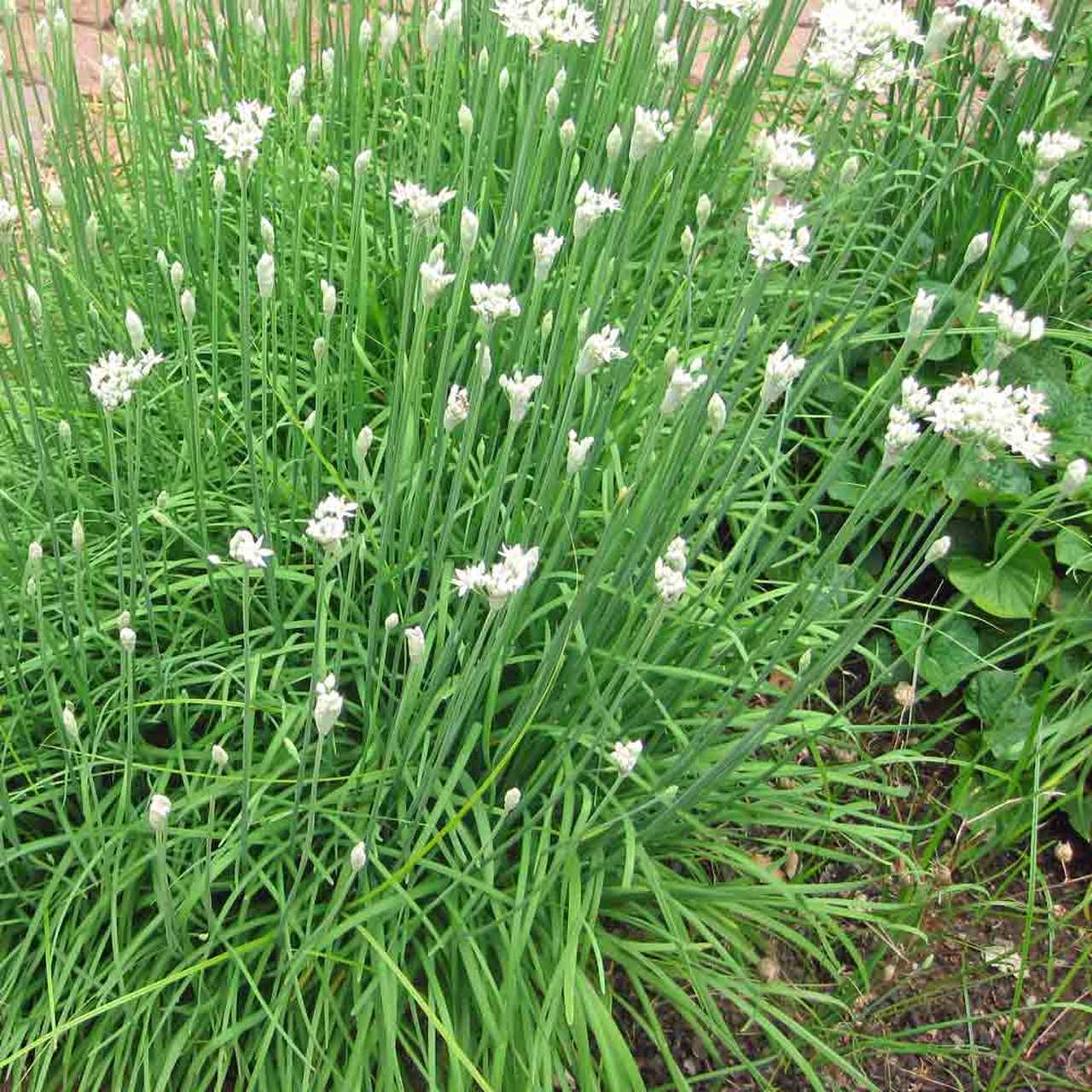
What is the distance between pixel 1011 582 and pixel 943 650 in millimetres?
239

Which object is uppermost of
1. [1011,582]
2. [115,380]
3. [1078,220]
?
[1078,220]

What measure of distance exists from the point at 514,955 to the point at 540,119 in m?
2.07

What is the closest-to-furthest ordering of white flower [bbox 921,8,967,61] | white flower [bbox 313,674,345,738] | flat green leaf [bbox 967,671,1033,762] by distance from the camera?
white flower [bbox 313,674,345,738] < white flower [bbox 921,8,967,61] < flat green leaf [bbox 967,671,1033,762]

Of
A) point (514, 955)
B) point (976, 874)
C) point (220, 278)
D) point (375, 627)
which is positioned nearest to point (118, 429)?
point (220, 278)

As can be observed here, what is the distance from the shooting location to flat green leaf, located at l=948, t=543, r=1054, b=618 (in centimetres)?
291

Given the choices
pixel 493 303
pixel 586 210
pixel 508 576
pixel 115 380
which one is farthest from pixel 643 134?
pixel 115 380

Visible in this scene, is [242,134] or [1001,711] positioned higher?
[242,134]

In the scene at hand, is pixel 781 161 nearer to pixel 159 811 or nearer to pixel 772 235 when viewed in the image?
pixel 772 235

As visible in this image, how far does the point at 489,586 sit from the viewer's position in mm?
1583

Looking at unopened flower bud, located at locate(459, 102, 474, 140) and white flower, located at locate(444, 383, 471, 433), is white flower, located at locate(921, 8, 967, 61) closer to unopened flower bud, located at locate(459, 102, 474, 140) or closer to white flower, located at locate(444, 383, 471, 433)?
unopened flower bud, located at locate(459, 102, 474, 140)

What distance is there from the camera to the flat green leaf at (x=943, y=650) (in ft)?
9.48

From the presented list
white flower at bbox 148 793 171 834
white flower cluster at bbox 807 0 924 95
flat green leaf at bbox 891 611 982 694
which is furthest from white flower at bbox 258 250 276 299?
flat green leaf at bbox 891 611 982 694

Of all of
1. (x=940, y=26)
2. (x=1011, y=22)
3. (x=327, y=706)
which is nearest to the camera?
(x=327, y=706)

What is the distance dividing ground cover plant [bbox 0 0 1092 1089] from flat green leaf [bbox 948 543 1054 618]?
0.01m
